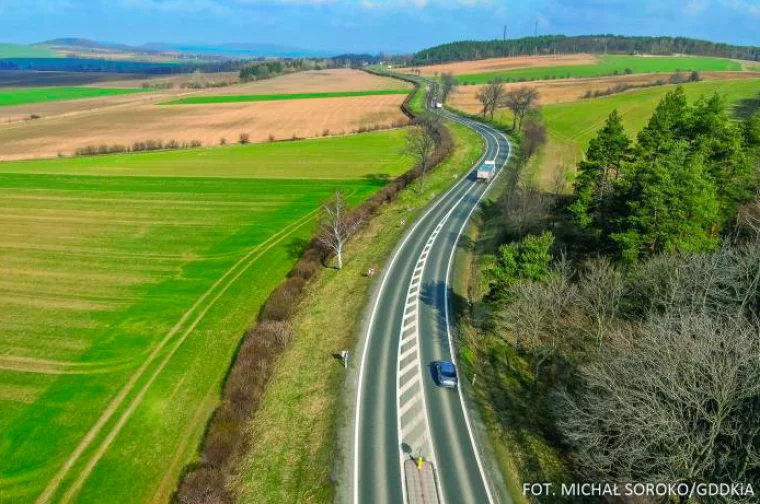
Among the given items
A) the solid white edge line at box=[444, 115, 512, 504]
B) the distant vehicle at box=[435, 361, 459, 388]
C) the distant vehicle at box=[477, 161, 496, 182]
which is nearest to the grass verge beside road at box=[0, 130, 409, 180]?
the distant vehicle at box=[477, 161, 496, 182]

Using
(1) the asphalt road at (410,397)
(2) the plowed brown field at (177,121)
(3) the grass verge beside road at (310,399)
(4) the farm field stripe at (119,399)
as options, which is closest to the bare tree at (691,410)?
(1) the asphalt road at (410,397)

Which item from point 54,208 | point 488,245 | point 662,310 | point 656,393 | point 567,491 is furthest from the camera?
point 54,208

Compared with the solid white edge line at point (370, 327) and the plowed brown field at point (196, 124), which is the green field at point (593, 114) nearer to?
the solid white edge line at point (370, 327)

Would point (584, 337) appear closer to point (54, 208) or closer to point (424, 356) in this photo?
point (424, 356)

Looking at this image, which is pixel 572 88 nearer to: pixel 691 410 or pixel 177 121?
pixel 177 121

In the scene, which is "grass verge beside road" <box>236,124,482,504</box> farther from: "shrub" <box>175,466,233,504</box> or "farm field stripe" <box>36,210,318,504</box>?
"farm field stripe" <box>36,210,318,504</box>

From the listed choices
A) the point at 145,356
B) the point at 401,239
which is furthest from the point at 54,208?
the point at 401,239
